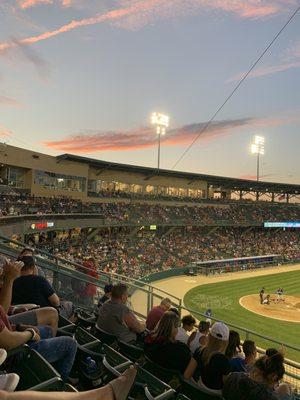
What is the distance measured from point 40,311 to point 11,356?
50.0 inches

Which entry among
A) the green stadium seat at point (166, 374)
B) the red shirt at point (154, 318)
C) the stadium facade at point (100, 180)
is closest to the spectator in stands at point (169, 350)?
the green stadium seat at point (166, 374)

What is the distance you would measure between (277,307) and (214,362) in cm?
2635

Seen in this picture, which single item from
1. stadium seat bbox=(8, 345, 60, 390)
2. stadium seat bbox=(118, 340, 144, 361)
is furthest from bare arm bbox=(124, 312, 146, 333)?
stadium seat bbox=(8, 345, 60, 390)

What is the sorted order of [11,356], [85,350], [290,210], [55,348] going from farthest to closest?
1. [290,210]
2. [85,350]
3. [55,348]
4. [11,356]

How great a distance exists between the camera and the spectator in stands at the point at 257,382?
10.5 feet

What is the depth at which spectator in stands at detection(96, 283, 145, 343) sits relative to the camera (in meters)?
5.59

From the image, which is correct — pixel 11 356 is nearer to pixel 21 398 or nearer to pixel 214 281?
pixel 21 398

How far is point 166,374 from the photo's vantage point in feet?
14.5

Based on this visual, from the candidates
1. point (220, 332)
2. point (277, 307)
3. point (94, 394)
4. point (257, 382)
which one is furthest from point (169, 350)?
point (277, 307)

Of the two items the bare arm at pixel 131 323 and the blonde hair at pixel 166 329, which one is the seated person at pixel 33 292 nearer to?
the bare arm at pixel 131 323

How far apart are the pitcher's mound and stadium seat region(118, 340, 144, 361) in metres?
23.1

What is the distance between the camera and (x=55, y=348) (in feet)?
13.1

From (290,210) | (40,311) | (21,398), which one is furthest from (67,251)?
(290,210)

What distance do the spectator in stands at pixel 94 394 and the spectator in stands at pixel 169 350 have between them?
2211mm
